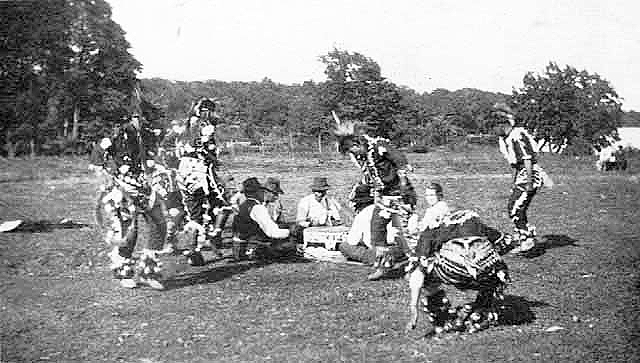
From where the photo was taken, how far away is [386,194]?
9656mm

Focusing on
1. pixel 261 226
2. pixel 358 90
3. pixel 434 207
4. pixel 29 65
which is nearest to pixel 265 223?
pixel 261 226

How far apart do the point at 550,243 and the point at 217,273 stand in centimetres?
613

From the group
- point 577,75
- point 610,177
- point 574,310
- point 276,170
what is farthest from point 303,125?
point 574,310

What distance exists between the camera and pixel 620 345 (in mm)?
6531

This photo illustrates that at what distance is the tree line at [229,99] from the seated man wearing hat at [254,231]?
1.79m

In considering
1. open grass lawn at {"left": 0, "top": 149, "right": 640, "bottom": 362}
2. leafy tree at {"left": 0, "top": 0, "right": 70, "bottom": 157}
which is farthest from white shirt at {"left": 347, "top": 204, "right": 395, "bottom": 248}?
leafy tree at {"left": 0, "top": 0, "right": 70, "bottom": 157}

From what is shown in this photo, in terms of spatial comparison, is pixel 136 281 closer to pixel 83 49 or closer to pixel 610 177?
pixel 83 49

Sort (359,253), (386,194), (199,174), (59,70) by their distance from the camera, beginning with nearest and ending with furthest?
(386,194)
(359,253)
(199,174)
(59,70)

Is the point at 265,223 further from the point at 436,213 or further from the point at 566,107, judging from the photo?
the point at 566,107

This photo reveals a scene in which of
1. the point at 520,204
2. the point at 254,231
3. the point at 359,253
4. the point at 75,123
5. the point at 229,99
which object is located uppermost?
the point at 229,99

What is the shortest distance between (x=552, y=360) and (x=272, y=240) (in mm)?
5867

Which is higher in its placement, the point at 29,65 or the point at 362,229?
the point at 29,65

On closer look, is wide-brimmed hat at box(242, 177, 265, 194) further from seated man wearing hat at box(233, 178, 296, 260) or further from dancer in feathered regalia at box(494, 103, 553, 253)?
dancer in feathered regalia at box(494, 103, 553, 253)

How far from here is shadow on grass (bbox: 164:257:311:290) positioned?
9703 mm
